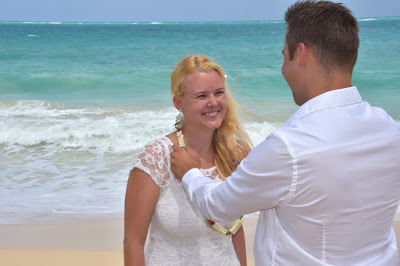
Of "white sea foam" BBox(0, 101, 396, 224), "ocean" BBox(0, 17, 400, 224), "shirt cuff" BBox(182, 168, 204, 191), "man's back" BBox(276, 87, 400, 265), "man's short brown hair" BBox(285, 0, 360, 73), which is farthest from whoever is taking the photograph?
"ocean" BBox(0, 17, 400, 224)

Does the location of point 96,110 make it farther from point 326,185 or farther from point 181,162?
point 326,185

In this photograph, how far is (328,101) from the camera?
1884 millimetres

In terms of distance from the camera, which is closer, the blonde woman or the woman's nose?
the blonde woman

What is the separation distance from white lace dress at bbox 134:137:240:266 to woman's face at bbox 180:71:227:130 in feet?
0.62

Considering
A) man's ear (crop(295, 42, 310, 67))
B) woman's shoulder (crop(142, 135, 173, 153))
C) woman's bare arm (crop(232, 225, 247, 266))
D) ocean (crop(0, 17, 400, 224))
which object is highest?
man's ear (crop(295, 42, 310, 67))

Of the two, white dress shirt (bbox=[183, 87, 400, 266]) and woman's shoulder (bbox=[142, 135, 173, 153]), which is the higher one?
white dress shirt (bbox=[183, 87, 400, 266])

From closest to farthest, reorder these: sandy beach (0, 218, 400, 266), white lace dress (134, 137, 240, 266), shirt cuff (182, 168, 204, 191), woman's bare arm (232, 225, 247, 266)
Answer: shirt cuff (182, 168, 204, 191) < white lace dress (134, 137, 240, 266) < woman's bare arm (232, 225, 247, 266) < sandy beach (0, 218, 400, 266)

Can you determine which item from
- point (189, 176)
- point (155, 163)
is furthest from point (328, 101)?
point (155, 163)

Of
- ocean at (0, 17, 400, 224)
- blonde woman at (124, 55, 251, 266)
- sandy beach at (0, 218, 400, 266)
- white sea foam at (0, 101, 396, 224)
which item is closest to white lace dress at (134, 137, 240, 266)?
blonde woman at (124, 55, 251, 266)

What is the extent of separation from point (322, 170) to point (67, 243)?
12.5 ft

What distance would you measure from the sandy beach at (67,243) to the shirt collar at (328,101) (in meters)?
3.14

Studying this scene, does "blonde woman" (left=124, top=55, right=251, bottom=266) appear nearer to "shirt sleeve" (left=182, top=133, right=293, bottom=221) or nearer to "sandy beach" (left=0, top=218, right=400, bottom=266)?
"shirt sleeve" (left=182, top=133, right=293, bottom=221)

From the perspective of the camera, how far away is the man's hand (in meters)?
2.52

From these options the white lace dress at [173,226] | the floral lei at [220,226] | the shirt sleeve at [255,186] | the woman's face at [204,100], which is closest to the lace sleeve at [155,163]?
the white lace dress at [173,226]
